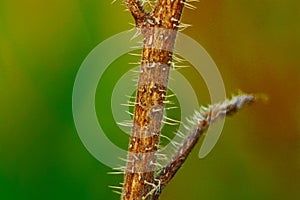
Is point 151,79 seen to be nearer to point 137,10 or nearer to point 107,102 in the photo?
point 137,10

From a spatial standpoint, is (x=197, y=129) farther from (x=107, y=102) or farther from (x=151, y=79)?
(x=107, y=102)

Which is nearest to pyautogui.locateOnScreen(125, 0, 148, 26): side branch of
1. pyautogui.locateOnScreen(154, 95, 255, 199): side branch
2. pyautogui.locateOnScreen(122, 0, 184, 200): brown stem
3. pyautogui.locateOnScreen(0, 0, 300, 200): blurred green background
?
pyautogui.locateOnScreen(122, 0, 184, 200): brown stem

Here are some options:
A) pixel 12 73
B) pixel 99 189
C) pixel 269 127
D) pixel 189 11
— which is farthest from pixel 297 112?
pixel 12 73

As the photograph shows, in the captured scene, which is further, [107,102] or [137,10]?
[107,102]

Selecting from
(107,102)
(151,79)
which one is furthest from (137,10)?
(107,102)

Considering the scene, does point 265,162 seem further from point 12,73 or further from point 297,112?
point 12,73
